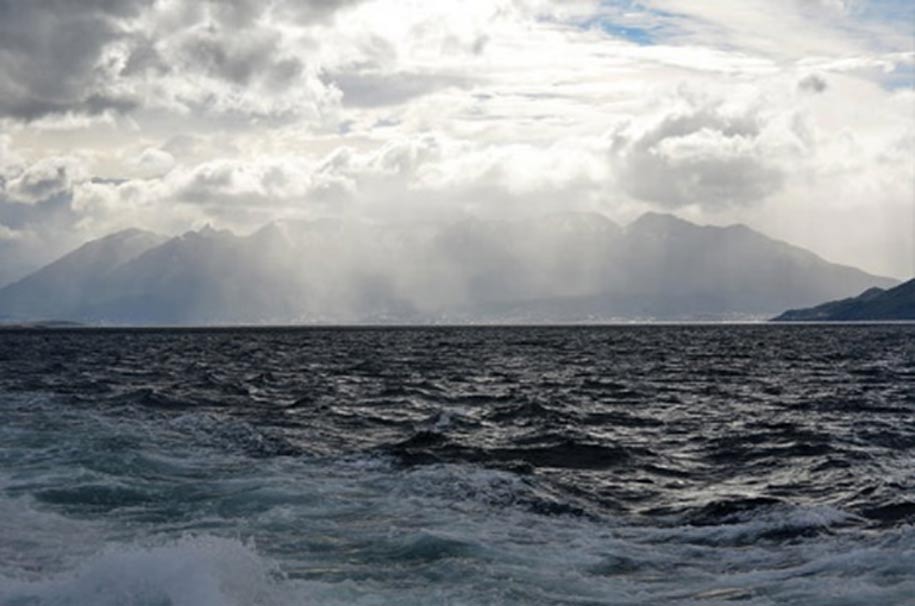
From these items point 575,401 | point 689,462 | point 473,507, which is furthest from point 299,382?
point 473,507

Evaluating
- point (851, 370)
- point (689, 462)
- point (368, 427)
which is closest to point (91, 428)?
point (368, 427)

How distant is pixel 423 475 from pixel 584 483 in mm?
4303

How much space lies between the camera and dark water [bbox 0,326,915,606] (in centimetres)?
1439

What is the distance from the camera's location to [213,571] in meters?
13.2

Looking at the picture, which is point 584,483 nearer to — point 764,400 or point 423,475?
point 423,475

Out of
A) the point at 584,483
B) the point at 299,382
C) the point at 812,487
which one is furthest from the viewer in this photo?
the point at 299,382

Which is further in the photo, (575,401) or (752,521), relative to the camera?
(575,401)

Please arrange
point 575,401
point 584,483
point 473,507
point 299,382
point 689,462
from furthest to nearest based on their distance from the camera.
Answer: point 299,382
point 575,401
point 689,462
point 584,483
point 473,507

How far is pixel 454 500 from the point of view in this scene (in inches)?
862

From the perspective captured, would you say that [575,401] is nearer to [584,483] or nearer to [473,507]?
[584,483]

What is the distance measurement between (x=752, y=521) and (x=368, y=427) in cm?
1928

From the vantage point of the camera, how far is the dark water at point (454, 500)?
1439 cm

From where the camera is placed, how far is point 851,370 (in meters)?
73.7

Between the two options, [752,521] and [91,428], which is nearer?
[752,521]
